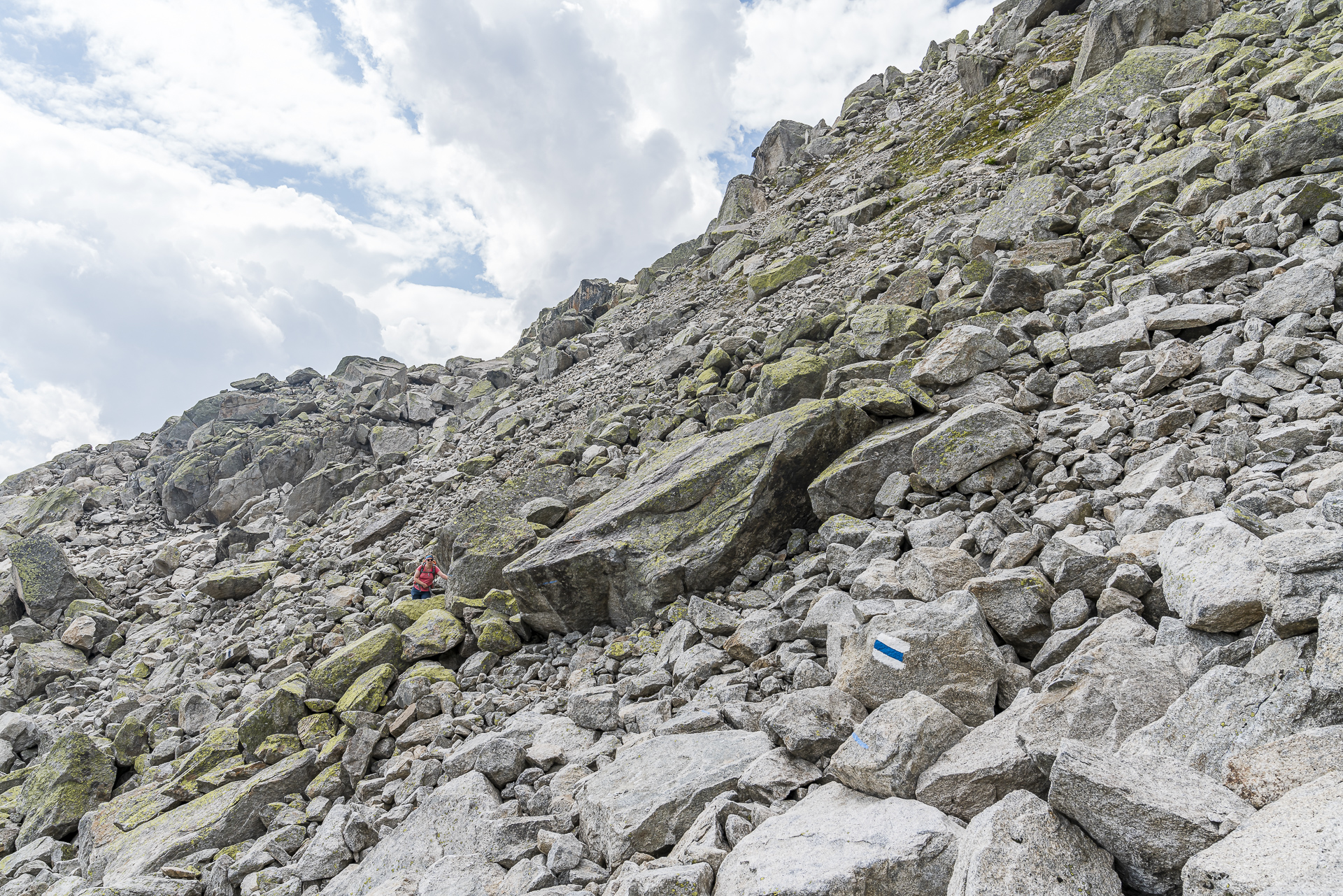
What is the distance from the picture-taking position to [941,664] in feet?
17.9

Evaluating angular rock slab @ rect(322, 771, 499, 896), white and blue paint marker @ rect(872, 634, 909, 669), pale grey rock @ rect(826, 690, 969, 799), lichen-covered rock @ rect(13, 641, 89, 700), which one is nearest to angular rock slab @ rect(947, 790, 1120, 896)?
pale grey rock @ rect(826, 690, 969, 799)

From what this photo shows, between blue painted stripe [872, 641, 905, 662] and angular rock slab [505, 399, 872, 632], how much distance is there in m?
4.82

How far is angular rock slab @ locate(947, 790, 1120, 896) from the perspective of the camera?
3150 millimetres

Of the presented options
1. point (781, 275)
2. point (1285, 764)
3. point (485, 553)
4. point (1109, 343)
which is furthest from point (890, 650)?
point (781, 275)

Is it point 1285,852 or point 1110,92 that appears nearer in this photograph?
point 1285,852

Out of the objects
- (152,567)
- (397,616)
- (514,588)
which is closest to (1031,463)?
(514,588)

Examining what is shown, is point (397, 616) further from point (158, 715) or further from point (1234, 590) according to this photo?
point (1234, 590)

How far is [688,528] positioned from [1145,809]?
8145 mm

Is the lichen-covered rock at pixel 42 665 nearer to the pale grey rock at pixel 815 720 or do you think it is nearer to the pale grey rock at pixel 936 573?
the pale grey rock at pixel 815 720

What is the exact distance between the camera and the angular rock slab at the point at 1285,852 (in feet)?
7.69

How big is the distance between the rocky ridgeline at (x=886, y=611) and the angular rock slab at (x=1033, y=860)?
2 centimetres

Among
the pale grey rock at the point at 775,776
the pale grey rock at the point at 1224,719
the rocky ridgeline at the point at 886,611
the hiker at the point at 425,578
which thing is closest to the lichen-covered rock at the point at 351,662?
the rocky ridgeline at the point at 886,611

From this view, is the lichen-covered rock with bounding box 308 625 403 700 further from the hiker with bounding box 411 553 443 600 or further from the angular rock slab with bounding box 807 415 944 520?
the angular rock slab with bounding box 807 415 944 520

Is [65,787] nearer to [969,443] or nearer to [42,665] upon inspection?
[42,665]
